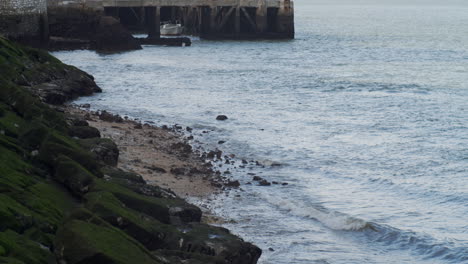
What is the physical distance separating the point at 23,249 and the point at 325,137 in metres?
14.4

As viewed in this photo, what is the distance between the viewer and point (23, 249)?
6.84 m

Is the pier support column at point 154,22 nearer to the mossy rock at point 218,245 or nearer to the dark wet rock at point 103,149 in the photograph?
the dark wet rock at point 103,149

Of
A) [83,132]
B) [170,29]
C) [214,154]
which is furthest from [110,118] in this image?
[170,29]

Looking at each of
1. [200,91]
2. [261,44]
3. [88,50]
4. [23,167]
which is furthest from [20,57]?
[261,44]

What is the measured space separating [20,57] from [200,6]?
33.2 m

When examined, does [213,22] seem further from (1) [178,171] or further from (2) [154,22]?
(1) [178,171]

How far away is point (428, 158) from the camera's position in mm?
18141

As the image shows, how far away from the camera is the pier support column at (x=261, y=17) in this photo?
5238 centimetres

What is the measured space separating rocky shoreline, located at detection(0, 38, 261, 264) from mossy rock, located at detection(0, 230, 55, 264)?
0.04ft

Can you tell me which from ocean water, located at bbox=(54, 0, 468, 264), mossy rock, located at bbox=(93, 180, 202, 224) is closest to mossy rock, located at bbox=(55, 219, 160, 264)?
mossy rock, located at bbox=(93, 180, 202, 224)

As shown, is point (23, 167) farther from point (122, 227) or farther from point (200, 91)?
point (200, 91)

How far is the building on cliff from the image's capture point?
1219 inches

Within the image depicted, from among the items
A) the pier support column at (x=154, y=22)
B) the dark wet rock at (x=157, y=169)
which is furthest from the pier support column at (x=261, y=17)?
the dark wet rock at (x=157, y=169)

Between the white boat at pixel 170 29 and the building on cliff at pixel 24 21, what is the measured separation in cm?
2289
